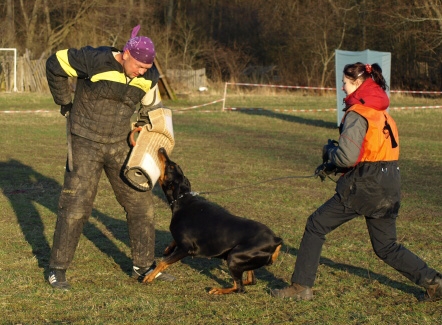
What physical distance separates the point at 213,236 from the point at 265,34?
37.9m

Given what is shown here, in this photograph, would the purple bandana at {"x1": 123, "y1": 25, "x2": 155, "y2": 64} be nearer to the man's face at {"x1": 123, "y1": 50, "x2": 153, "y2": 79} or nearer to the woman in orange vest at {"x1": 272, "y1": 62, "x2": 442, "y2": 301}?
the man's face at {"x1": 123, "y1": 50, "x2": 153, "y2": 79}

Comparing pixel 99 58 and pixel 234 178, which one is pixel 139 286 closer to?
pixel 99 58

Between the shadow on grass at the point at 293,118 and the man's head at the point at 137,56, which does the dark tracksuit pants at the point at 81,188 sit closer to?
the man's head at the point at 137,56

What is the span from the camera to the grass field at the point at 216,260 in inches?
179

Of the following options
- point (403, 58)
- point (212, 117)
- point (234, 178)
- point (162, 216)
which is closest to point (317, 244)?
point (162, 216)

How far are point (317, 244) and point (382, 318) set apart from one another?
2.21 feet

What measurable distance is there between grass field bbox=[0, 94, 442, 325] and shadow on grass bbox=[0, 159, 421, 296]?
13 millimetres

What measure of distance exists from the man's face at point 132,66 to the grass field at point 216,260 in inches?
63.8

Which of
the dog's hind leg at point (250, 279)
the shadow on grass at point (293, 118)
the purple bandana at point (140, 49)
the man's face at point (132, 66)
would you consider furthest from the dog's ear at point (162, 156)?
the shadow on grass at point (293, 118)

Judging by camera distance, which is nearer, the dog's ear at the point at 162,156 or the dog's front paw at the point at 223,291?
the dog's front paw at the point at 223,291

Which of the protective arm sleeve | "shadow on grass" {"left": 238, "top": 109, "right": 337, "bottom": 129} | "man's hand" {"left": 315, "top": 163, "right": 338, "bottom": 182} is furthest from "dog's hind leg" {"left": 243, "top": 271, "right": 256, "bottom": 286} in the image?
"shadow on grass" {"left": 238, "top": 109, "right": 337, "bottom": 129}

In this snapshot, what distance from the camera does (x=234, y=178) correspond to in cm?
1020

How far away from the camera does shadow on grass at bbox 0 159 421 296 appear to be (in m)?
5.48

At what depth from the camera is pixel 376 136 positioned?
4.47 meters
